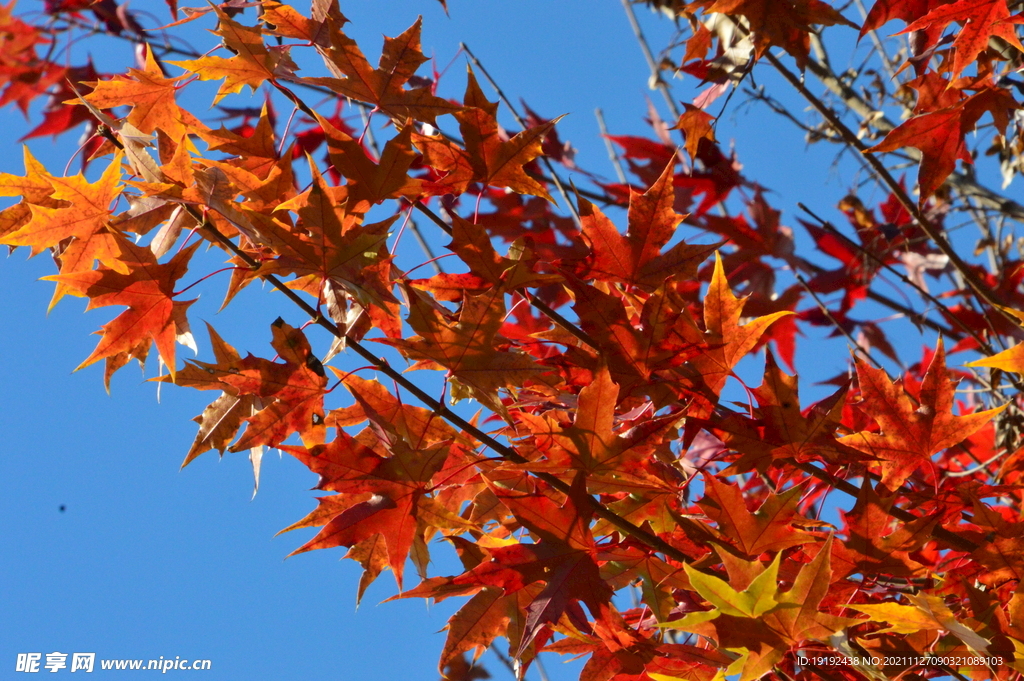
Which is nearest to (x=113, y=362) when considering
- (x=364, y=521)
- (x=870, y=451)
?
(x=364, y=521)

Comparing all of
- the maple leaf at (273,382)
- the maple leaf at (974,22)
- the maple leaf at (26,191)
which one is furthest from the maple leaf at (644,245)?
the maple leaf at (26,191)

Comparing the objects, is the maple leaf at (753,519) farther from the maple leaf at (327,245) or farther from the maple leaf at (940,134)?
the maple leaf at (940,134)

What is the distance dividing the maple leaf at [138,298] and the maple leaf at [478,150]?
1.21 feet

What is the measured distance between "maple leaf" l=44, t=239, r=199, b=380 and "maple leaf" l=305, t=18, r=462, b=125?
1.07 ft

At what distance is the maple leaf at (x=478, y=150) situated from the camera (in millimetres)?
1086

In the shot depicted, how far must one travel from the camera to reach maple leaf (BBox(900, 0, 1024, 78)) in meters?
1.21

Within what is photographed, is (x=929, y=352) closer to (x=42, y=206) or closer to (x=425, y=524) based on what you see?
(x=425, y=524)

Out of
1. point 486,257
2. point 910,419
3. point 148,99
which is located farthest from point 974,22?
point 148,99

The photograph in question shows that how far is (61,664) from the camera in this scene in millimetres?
2699

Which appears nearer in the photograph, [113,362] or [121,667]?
[113,362]

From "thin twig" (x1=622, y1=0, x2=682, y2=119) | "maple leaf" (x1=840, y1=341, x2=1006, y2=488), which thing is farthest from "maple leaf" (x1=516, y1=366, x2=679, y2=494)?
"thin twig" (x1=622, y1=0, x2=682, y2=119)

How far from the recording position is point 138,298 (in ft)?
3.49

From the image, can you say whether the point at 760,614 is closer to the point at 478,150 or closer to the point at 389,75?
the point at 478,150

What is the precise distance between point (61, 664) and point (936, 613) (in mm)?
2924
